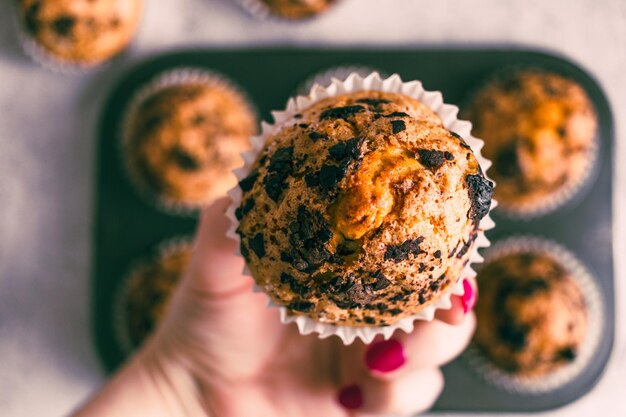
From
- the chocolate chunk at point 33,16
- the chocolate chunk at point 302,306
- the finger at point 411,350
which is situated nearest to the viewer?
the chocolate chunk at point 302,306

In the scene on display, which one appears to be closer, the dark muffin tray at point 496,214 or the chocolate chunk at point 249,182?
the chocolate chunk at point 249,182

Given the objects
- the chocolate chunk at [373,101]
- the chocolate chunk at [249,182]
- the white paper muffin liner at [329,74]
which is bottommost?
the chocolate chunk at [249,182]

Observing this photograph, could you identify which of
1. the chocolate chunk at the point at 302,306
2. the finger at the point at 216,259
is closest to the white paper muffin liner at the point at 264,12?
the finger at the point at 216,259

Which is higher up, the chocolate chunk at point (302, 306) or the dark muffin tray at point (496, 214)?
the dark muffin tray at point (496, 214)

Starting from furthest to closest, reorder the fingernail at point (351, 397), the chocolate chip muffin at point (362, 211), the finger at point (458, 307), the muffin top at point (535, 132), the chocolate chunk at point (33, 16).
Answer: the chocolate chunk at point (33, 16) → the muffin top at point (535, 132) → the fingernail at point (351, 397) → the finger at point (458, 307) → the chocolate chip muffin at point (362, 211)

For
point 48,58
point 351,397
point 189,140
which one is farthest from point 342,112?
point 48,58

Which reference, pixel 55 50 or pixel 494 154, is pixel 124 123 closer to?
pixel 55 50

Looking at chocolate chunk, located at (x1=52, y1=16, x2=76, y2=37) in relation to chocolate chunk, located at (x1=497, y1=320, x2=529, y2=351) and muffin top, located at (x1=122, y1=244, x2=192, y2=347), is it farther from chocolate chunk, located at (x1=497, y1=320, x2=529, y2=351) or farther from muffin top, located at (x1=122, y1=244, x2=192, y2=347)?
chocolate chunk, located at (x1=497, y1=320, x2=529, y2=351)

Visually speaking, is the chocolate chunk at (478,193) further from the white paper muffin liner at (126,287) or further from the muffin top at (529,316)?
the white paper muffin liner at (126,287)
